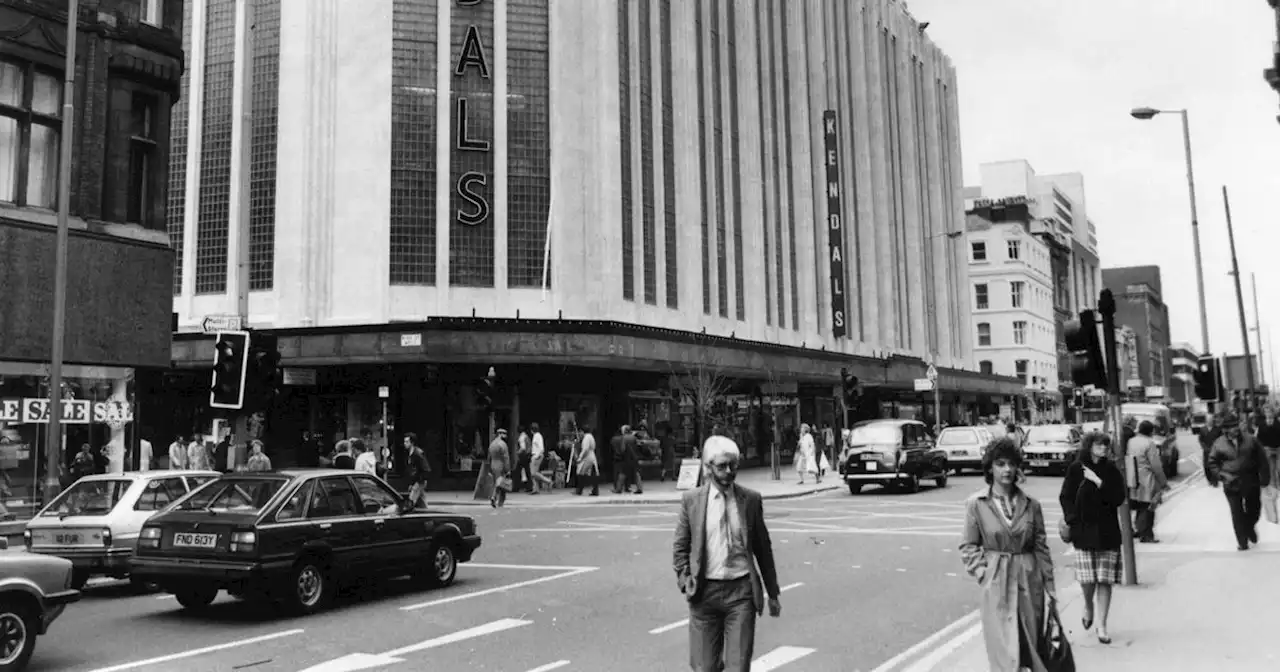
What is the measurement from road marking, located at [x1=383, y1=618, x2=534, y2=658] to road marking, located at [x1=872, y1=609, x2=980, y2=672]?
143 inches

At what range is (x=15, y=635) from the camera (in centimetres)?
814

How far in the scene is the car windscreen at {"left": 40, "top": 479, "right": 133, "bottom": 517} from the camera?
12.8m

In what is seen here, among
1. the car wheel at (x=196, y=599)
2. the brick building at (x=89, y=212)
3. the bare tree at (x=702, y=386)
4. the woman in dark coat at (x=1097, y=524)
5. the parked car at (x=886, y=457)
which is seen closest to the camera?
the woman in dark coat at (x=1097, y=524)

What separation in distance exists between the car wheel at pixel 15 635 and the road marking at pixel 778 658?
582 centimetres

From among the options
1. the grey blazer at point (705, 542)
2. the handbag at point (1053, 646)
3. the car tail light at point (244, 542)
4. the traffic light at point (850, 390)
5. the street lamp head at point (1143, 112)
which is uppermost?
the street lamp head at point (1143, 112)

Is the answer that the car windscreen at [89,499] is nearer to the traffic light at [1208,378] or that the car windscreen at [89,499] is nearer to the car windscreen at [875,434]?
the car windscreen at [875,434]

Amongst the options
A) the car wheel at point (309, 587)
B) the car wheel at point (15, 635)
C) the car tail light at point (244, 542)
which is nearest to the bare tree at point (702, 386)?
the car wheel at point (309, 587)

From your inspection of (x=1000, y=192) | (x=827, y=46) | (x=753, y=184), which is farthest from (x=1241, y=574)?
(x=1000, y=192)

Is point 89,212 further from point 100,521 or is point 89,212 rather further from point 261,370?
point 100,521

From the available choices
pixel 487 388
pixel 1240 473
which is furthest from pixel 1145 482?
pixel 487 388

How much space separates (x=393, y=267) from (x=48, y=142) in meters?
13.9

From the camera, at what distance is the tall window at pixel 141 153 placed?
20.3 m

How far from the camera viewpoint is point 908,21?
6581cm

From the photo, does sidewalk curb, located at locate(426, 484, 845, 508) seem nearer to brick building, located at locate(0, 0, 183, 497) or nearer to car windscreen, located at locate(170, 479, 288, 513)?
brick building, located at locate(0, 0, 183, 497)
